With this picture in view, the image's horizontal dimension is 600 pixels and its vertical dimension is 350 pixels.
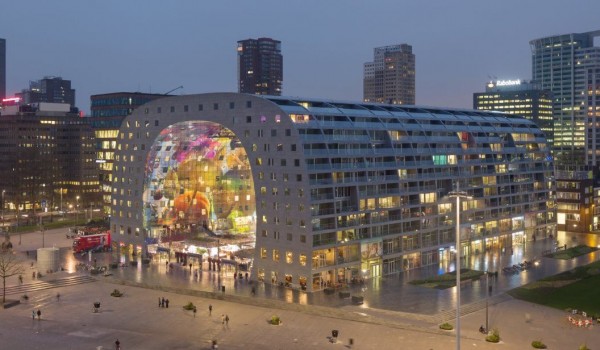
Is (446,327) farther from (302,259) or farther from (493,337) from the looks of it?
(302,259)

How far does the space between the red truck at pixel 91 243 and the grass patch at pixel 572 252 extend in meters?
78.6

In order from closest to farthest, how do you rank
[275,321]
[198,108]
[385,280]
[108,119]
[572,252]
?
[275,321] < [385,280] < [198,108] < [572,252] < [108,119]

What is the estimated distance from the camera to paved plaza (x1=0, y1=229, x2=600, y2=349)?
68312 millimetres

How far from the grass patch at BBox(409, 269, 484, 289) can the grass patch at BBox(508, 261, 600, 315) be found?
26.0 feet

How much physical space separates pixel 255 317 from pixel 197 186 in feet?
155

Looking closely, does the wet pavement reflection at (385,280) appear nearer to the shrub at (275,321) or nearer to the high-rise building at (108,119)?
the shrub at (275,321)

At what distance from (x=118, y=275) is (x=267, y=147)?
29455 mm

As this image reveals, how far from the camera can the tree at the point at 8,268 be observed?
284 feet

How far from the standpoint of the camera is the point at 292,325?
7512cm

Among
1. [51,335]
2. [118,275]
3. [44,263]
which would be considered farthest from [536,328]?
[44,263]

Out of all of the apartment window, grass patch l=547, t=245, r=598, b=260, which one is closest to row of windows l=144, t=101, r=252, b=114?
the apartment window

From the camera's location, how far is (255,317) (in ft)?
258

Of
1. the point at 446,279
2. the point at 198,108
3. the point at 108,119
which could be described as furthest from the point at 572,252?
the point at 108,119

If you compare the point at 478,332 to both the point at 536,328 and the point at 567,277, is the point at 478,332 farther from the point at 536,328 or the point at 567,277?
the point at 567,277
